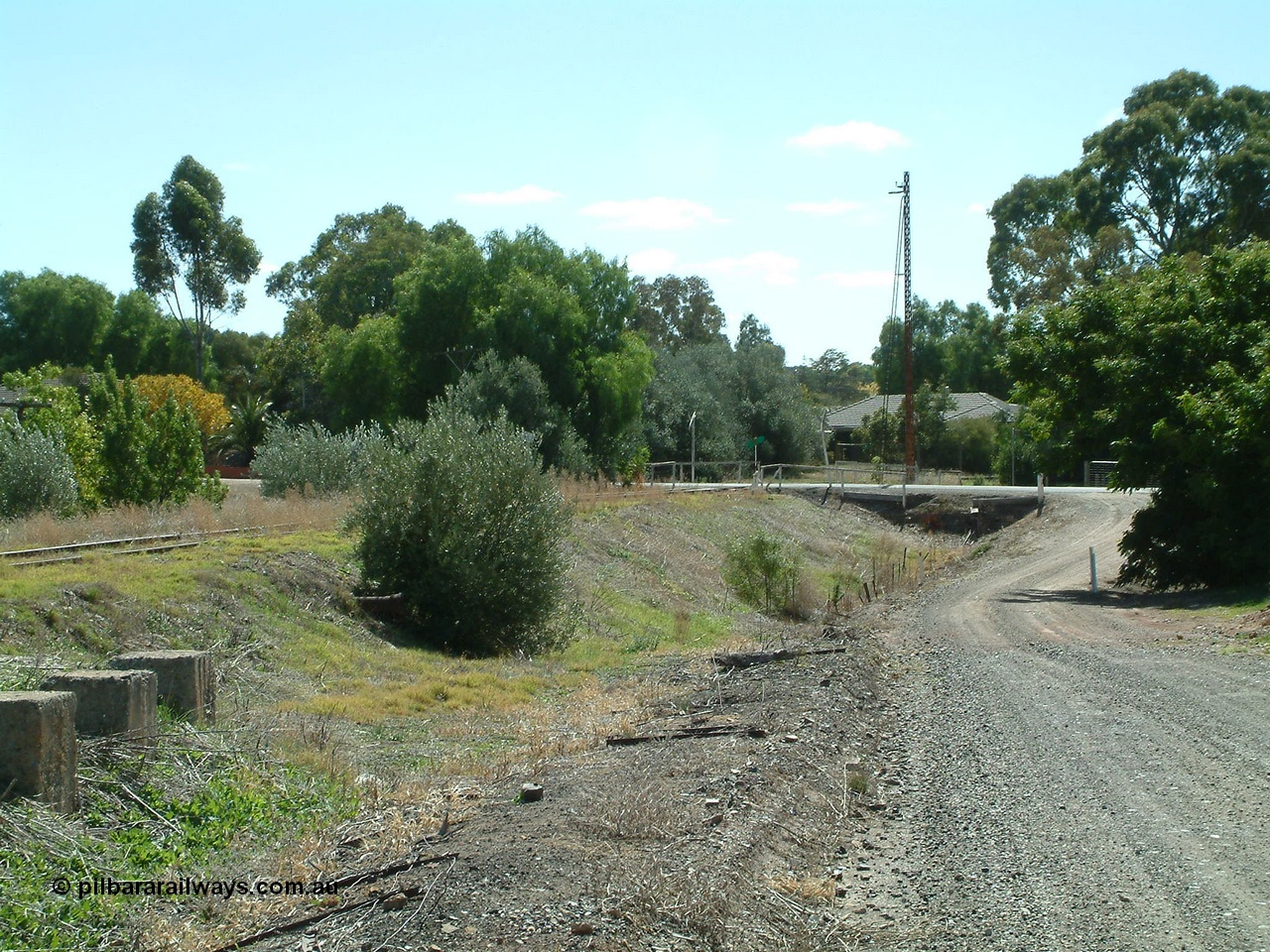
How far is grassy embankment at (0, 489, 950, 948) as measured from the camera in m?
6.65

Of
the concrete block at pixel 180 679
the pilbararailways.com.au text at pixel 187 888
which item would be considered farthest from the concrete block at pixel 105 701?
the pilbararailways.com.au text at pixel 187 888

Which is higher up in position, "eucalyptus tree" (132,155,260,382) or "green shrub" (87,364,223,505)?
"eucalyptus tree" (132,155,260,382)

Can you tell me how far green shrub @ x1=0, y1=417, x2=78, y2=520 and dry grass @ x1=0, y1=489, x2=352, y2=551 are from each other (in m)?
0.94

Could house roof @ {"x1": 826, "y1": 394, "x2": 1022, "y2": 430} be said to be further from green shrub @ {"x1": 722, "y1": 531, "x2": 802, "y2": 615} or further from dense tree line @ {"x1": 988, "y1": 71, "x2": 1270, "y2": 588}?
dense tree line @ {"x1": 988, "y1": 71, "x2": 1270, "y2": 588}

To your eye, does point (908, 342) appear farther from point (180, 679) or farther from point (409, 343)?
point (180, 679)

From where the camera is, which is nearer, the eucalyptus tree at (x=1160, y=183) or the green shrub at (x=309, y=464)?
the green shrub at (x=309, y=464)

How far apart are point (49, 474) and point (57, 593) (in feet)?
38.7

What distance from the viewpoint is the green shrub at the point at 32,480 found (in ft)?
81.5

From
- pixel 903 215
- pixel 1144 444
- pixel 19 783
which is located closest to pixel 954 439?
pixel 903 215

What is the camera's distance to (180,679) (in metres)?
9.57

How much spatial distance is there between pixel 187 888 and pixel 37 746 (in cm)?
129

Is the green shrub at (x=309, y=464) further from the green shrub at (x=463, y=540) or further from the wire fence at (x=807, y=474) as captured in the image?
the wire fence at (x=807, y=474)

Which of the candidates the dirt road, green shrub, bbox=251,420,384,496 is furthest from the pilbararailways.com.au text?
green shrub, bbox=251,420,384,496

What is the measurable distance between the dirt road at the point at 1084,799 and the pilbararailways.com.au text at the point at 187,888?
3.17 meters
